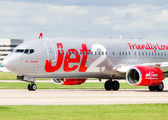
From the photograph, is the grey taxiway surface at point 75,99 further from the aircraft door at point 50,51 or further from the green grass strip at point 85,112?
the aircraft door at point 50,51

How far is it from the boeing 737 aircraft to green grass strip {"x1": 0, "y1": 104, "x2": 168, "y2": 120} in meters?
16.5

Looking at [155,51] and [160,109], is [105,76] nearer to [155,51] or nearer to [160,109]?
[155,51]

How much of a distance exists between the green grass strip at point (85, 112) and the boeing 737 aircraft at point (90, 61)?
16526mm

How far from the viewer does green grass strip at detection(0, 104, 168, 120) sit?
18.3m

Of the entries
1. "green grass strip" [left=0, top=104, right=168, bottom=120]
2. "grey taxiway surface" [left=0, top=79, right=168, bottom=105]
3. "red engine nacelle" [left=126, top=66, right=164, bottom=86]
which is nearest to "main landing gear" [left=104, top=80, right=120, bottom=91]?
"red engine nacelle" [left=126, top=66, right=164, bottom=86]

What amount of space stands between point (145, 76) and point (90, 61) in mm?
5647

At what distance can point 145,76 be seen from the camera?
39594 mm

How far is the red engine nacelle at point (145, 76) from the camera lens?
39562 mm

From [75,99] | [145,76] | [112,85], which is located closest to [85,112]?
[75,99]

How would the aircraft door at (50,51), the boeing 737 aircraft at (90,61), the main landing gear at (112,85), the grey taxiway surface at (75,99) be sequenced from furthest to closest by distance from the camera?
the main landing gear at (112,85)
the aircraft door at (50,51)
the boeing 737 aircraft at (90,61)
the grey taxiway surface at (75,99)

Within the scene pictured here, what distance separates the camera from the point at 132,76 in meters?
41.7

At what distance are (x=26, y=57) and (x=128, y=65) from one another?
11.5m

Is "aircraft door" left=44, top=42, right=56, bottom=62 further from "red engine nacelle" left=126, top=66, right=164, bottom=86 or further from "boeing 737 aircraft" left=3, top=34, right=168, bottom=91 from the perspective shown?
"red engine nacelle" left=126, top=66, right=164, bottom=86

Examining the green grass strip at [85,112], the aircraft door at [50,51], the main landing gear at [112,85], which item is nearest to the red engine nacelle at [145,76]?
the main landing gear at [112,85]
